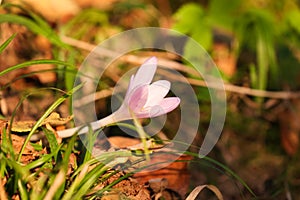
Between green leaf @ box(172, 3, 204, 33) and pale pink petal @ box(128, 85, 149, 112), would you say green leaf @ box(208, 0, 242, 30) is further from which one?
pale pink petal @ box(128, 85, 149, 112)

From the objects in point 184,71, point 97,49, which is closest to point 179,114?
point 184,71

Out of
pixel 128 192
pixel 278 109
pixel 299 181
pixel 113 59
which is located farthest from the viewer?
pixel 278 109

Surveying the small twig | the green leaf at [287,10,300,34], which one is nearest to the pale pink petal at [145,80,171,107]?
the small twig

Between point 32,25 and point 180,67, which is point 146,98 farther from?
point 180,67

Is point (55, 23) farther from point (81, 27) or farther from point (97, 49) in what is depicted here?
point (97, 49)

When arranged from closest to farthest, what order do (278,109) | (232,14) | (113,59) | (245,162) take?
(245,162) < (113,59) < (278,109) < (232,14)

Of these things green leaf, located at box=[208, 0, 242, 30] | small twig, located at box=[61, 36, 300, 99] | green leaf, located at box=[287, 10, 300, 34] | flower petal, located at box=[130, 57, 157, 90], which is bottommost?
flower petal, located at box=[130, 57, 157, 90]

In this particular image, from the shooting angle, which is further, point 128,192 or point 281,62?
point 281,62
